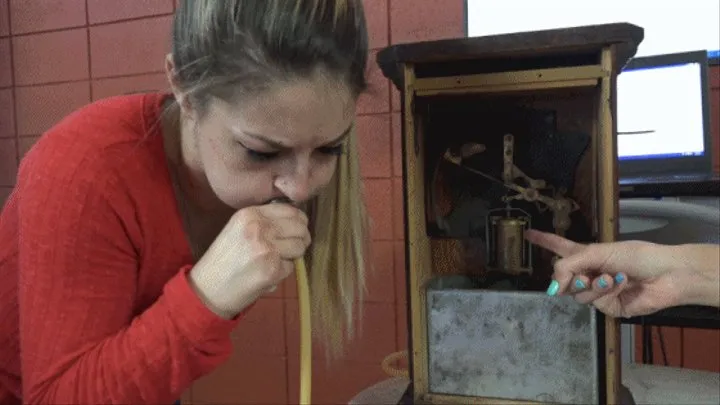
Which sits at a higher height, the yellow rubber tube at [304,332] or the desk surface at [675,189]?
the desk surface at [675,189]

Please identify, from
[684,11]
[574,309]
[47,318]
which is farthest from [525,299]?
[684,11]

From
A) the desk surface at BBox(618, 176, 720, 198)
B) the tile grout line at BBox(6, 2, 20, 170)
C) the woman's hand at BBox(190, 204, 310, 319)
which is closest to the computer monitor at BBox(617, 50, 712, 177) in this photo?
the desk surface at BBox(618, 176, 720, 198)

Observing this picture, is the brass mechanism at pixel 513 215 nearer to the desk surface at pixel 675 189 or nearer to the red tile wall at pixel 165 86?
the desk surface at pixel 675 189

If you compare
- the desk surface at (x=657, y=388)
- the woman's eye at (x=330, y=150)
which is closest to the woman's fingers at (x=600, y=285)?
the desk surface at (x=657, y=388)

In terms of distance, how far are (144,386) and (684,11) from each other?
126 cm

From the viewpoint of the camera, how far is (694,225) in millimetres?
1098

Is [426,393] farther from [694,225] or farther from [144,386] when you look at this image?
[694,225]

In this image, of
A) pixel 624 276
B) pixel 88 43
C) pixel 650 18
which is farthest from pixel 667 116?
pixel 88 43

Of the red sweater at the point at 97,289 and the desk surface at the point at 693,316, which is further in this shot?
the desk surface at the point at 693,316

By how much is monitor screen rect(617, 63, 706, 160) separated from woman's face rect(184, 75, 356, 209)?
2.42 ft

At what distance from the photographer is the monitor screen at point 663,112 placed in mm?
1250

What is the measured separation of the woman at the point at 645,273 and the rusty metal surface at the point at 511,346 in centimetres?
5

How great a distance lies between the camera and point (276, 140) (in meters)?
0.70

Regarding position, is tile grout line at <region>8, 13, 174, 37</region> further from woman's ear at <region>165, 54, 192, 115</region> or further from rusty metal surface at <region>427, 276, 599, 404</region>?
rusty metal surface at <region>427, 276, 599, 404</region>
